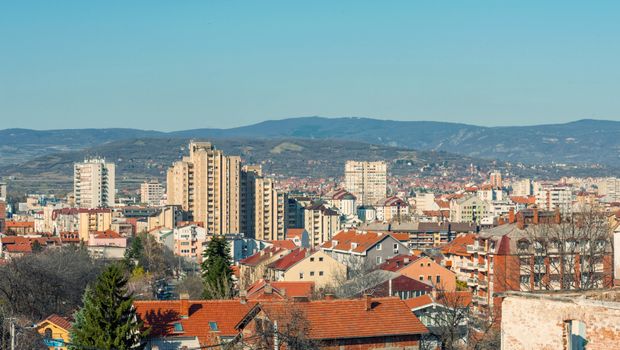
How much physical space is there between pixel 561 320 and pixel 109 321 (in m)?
18.2

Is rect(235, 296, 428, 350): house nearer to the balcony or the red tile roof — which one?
the balcony

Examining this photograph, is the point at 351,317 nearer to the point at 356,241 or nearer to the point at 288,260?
the point at 288,260

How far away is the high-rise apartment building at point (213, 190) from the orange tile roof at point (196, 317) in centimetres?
10777

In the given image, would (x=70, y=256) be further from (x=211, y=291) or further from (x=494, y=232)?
(x=494, y=232)

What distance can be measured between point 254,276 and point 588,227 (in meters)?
34.3

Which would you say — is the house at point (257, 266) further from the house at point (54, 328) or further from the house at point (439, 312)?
the house at point (54, 328)

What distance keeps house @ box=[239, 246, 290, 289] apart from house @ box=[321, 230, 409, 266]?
3.49m

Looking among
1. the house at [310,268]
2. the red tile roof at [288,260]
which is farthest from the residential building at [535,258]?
the red tile roof at [288,260]

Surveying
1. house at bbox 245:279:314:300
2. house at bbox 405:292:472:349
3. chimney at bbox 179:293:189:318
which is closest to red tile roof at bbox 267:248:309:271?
house at bbox 245:279:314:300

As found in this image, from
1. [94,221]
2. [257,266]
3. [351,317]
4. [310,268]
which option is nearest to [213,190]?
[94,221]

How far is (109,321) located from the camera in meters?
29.5

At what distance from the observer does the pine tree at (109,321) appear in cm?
2903

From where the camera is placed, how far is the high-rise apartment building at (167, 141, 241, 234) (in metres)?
142

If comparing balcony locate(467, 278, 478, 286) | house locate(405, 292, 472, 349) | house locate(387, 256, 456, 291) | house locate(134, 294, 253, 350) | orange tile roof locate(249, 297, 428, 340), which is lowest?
house locate(387, 256, 456, 291)
